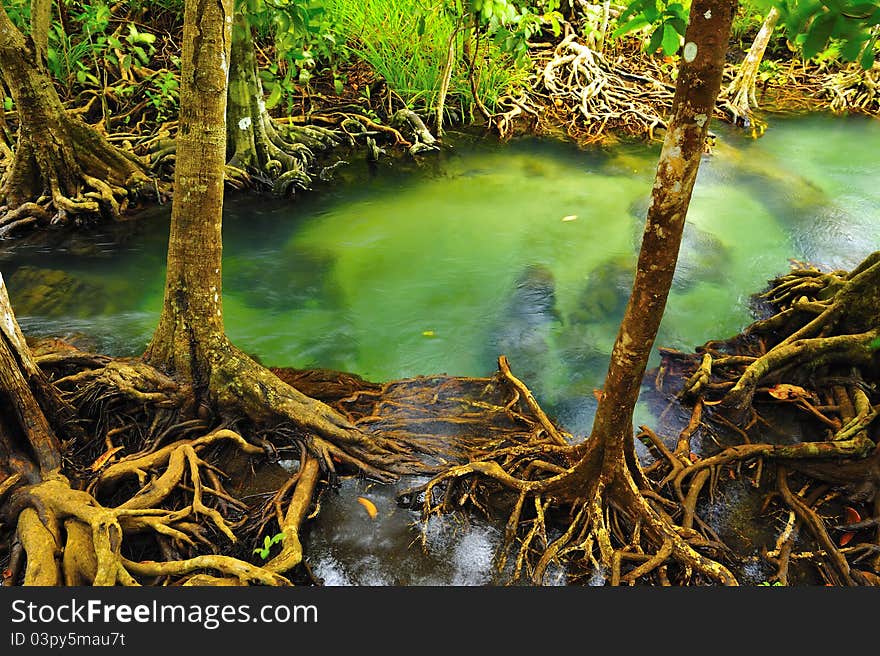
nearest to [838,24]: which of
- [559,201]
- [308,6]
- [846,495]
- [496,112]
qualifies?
[846,495]

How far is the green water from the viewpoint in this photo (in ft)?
17.0

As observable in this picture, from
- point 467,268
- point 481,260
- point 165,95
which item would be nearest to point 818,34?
point 467,268

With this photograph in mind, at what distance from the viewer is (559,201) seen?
7945mm

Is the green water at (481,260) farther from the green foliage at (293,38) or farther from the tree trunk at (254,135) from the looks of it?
the green foliage at (293,38)

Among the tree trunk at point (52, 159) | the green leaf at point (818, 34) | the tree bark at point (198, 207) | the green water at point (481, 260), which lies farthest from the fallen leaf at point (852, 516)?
the tree trunk at point (52, 159)

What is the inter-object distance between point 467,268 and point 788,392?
3261 mm

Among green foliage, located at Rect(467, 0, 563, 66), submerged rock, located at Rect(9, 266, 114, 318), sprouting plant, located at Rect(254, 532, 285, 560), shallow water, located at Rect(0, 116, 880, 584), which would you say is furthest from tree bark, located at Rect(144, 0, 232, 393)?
green foliage, located at Rect(467, 0, 563, 66)

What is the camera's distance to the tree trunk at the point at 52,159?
5.79m

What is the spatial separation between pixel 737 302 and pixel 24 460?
18.0 feet

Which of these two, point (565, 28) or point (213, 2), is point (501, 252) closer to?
point (213, 2)

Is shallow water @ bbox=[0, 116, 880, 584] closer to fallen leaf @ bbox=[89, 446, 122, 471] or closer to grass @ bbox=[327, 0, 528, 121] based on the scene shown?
grass @ bbox=[327, 0, 528, 121]

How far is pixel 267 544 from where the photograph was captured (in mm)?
2934

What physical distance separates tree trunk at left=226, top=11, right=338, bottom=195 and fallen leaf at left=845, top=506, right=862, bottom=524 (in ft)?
21.3

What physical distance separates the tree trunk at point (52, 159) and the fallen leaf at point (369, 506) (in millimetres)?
5045
